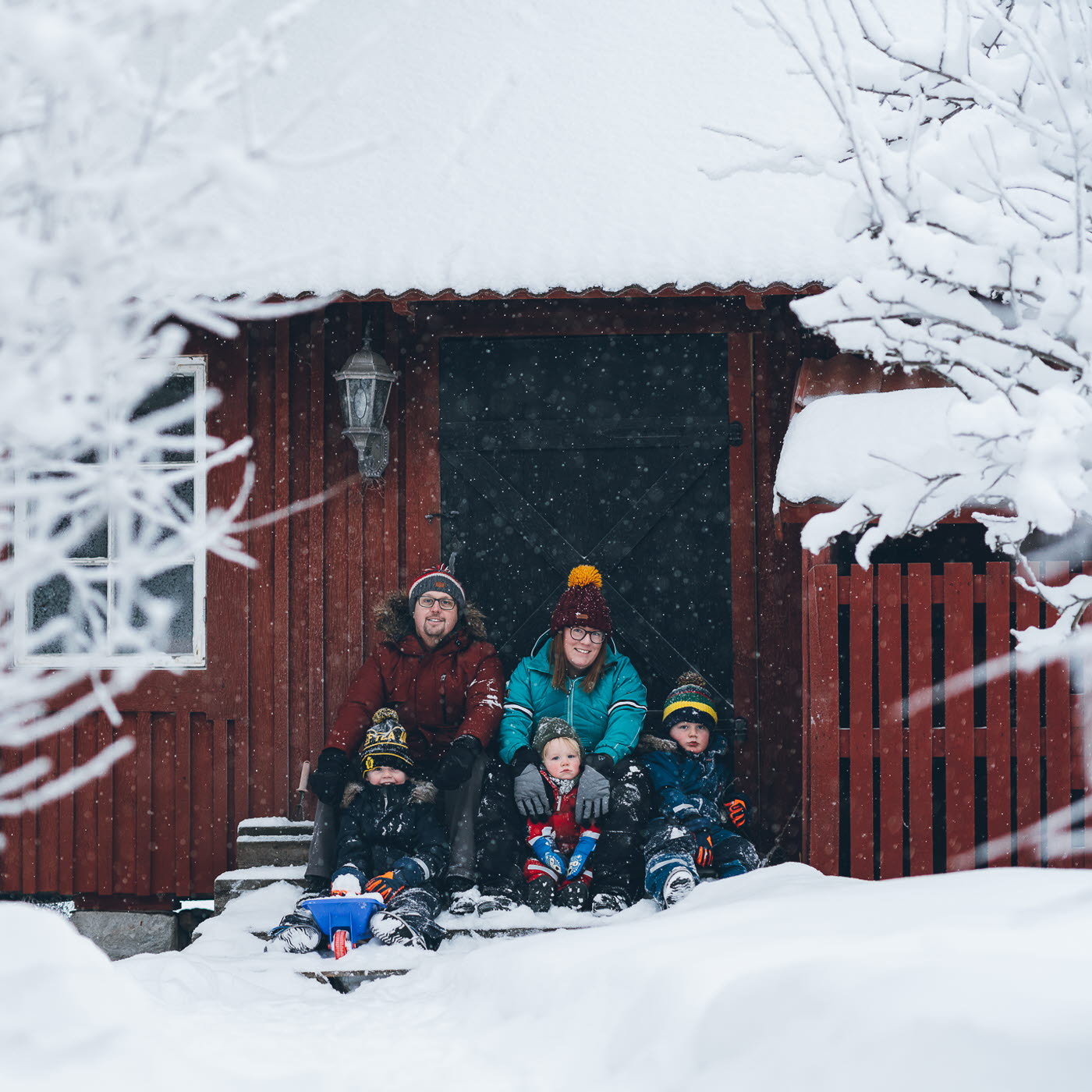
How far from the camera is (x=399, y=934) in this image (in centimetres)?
444

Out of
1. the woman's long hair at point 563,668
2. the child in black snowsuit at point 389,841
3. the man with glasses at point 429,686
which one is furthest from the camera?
the woman's long hair at point 563,668

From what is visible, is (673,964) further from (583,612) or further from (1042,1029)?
(583,612)

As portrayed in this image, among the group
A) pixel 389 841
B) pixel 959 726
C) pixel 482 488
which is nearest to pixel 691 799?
pixel 959 726

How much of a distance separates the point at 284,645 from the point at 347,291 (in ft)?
6.05

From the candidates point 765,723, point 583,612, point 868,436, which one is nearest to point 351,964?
point 583,612

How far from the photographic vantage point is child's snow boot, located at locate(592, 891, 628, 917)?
477 centimetres

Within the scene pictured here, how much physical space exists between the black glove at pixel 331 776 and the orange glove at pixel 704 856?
5.17 feet

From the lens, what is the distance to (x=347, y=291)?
213 inches

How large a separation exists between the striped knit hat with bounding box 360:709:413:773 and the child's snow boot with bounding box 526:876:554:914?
2.54 feet

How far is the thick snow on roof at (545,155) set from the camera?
5395mm

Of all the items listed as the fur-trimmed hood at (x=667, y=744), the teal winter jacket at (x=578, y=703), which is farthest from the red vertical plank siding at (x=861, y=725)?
the teal winter jacket at (x=578, y=703)

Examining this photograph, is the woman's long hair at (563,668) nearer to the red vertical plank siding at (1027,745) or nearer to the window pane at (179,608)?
the red vertical plank siding at (1027,745)

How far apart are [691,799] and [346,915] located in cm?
160

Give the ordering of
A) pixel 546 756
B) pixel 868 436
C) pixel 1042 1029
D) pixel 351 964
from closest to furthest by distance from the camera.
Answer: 1. pixel 1042 1029
2. pixel 351 964
3. pixel 868 436
4. pixel 546 756
